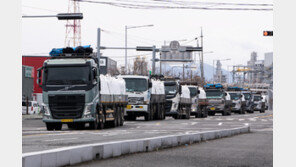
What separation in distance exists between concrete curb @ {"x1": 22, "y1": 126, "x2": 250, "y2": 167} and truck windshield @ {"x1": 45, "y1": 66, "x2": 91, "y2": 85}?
829cm

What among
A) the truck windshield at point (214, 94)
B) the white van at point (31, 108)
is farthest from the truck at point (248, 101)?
the white van at point (31, 108)

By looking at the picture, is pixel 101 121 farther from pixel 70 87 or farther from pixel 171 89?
pixel 171 89

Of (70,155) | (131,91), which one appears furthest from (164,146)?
(131,91)

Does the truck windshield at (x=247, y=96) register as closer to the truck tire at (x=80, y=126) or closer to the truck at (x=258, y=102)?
the truck at (x=258, y=102)

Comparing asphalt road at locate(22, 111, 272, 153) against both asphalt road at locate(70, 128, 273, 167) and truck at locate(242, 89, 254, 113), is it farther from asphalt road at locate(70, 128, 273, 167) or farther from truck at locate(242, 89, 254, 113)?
truck at locate(242, 89, 254, 113)

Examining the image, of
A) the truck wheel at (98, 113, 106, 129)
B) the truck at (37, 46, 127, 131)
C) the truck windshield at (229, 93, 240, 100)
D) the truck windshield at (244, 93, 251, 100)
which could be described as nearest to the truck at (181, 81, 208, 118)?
the truck windshield at (229, 93, 240, 100)

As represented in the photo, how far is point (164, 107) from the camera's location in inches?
1805

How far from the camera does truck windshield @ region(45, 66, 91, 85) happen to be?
25.6 metres

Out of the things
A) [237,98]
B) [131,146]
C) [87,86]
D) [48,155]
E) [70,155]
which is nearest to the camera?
[48,155]

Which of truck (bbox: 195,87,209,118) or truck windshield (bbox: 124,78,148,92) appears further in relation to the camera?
truck (bbox: 195,87,209,118)

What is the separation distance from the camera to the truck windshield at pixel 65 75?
25.6m

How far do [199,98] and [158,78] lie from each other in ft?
28.4

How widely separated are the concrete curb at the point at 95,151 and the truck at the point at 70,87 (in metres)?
8.30
